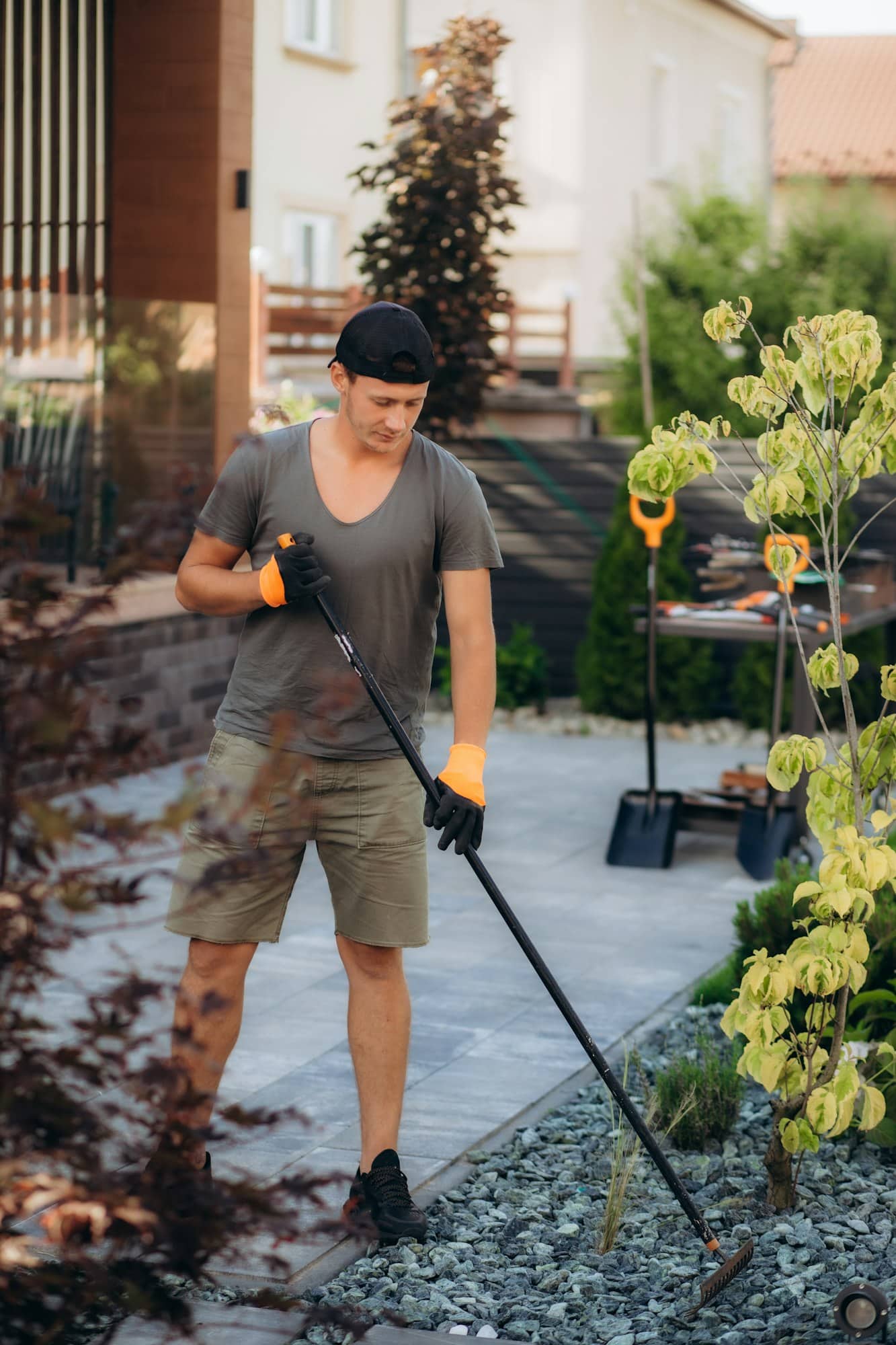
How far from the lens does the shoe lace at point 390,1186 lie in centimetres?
360

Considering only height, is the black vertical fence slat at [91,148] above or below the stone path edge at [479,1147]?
above

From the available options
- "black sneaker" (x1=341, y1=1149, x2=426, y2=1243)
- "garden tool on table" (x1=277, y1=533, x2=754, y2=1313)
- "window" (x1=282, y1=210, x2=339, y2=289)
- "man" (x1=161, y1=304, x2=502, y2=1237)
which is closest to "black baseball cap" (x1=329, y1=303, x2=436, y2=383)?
"man" (x1=161, y1=304, x2=502, y2=1237)

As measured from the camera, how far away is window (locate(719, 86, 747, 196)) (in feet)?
80.3

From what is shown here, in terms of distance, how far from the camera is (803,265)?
53.9ft

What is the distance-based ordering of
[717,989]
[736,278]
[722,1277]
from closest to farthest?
[722,1277] < [717,989] < [736,278]

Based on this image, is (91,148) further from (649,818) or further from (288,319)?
(288,319)

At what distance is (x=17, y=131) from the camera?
8500 mm

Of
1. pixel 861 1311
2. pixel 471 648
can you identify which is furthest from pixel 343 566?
pixel 861 1311

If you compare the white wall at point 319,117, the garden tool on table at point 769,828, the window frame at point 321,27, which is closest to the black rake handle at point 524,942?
the garden tool on table at point 769,828

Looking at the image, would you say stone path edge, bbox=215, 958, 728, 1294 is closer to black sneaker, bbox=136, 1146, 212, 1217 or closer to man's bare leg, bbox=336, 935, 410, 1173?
man's bare leg, bbox=336, 935, 410, 1173

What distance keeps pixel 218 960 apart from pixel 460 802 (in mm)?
581

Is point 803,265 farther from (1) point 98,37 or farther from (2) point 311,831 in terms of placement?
(2) point 311,831

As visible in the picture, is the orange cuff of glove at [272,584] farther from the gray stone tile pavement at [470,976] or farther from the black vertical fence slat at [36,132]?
the black vertical fence slat at [36,132]

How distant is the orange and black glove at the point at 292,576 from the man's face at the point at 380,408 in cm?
25
